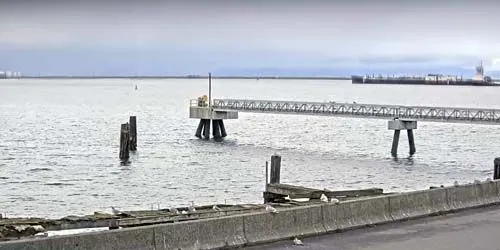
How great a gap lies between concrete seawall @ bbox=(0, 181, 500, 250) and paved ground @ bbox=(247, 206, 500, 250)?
0.74 feet

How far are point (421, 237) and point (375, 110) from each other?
51177 millimetres

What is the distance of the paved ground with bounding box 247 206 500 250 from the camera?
12.0 m

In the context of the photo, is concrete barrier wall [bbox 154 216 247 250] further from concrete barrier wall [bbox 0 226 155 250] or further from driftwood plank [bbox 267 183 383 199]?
driftwood plank [bbox 267 183 383 199]

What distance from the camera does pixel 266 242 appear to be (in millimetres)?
12156

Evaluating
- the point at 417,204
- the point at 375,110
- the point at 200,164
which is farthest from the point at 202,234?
the point at 375,110

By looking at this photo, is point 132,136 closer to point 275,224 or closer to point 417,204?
point 417,204

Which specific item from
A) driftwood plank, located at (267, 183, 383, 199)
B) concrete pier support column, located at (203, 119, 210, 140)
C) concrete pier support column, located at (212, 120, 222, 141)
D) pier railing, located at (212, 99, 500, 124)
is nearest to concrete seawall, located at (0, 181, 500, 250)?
driftwood plank, located at (267, 183, 383, 199)

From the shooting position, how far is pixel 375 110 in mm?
63438

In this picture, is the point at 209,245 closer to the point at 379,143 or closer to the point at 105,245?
the point at 105,245

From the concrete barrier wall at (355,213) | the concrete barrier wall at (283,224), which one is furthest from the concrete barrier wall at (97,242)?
the concrete barrier wall at (355,213)

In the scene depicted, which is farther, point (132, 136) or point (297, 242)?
point (132, 136)

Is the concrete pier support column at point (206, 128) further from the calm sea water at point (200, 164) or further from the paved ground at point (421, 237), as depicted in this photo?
the paved ground at point (421, 237)

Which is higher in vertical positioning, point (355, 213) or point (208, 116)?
point (208, 116)

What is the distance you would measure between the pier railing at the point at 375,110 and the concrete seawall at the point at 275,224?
40737mm
